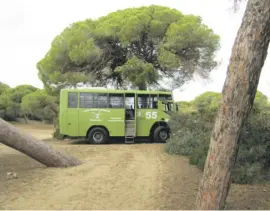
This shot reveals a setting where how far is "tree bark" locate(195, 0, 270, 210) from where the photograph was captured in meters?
5.43

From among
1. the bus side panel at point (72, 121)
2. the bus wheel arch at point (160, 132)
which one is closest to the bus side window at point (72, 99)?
the bus side panel at point (72, 121)

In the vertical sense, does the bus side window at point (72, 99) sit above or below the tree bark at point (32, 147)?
above

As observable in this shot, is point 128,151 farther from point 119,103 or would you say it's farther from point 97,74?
point 97,74

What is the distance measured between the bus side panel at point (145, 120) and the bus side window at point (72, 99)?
9.58 ft

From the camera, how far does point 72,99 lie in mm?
17938

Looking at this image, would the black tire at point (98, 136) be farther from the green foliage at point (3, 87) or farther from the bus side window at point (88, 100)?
the green foliage at point (3, 87)

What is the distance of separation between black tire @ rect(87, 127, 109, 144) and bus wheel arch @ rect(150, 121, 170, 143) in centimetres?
220

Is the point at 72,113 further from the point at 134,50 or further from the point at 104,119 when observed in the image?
the point at 134,50

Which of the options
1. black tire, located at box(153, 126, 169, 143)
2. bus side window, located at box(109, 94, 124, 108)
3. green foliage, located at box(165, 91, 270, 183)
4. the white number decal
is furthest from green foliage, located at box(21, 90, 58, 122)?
green foliage, located at box(165, 91, 270, 183)

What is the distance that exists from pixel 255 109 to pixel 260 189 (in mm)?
3220

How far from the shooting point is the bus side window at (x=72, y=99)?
58.7 ft

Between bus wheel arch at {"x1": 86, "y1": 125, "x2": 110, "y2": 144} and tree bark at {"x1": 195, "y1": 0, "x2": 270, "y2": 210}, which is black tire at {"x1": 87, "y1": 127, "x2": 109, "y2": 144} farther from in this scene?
tree bark at {"x1": 195, "y1": 0, "x2": 270, "y2": 210}

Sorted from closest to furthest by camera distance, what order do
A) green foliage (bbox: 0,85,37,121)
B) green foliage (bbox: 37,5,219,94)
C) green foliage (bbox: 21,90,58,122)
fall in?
1. green foliage (bbox: 37,5,219,94)
2. green foliage (bbox: 21,90,58,122)
3. green foliage (bbox: 0,85,37,121)

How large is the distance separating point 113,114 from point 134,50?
8.84 m
